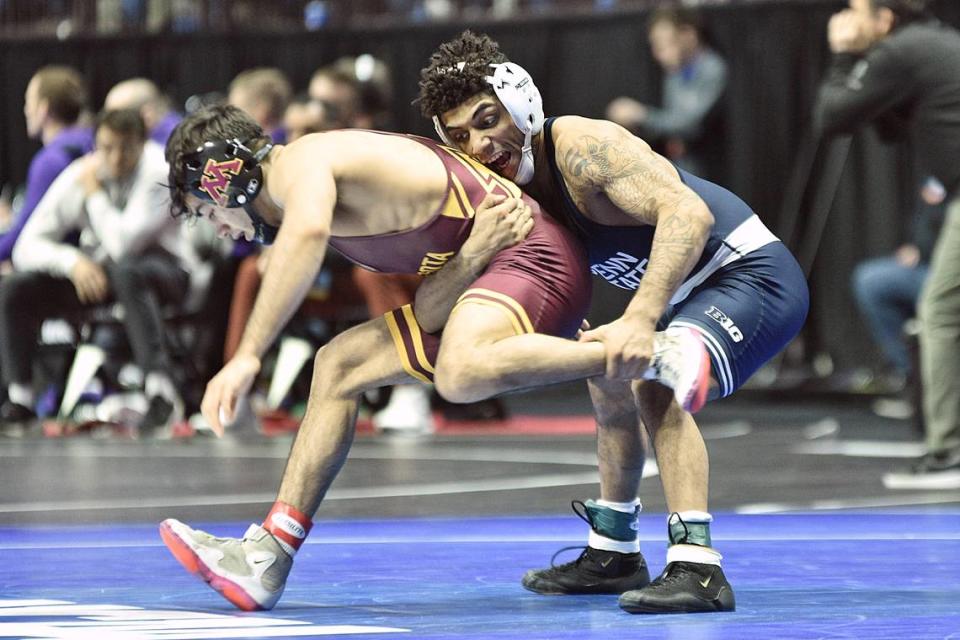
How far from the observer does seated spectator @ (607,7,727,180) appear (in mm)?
9039

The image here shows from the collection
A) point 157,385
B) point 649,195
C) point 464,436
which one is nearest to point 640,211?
point 649,195

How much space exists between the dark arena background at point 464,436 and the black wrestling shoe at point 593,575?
0.06 meters

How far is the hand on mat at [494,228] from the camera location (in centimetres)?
364

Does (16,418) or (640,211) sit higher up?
(640,211)

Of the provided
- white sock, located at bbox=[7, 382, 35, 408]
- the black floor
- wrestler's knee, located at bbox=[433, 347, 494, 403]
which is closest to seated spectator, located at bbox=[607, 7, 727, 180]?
the black floor

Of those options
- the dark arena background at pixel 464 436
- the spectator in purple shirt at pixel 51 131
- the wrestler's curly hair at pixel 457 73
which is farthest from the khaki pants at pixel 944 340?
the spectator in purple shirt at pixel 51 131

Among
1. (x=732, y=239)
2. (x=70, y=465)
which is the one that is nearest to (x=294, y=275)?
(x=732, y=239)

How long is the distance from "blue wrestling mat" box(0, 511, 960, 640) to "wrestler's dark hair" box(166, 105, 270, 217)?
88cm

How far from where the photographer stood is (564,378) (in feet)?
11.3

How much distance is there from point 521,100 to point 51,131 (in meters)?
5.56

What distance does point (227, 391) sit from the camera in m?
3.29

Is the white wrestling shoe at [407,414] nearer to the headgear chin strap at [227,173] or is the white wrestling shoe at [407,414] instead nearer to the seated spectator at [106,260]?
the seated spectator at [106,260]

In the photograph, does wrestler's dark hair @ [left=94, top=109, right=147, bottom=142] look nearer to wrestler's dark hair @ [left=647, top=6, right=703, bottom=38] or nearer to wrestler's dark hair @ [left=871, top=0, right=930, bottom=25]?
wrestler's dark hair @ [left=647, top=6, right=703, bottom=38]

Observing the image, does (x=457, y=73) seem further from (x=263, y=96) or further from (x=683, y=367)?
(x=263, y=96)
